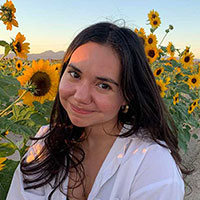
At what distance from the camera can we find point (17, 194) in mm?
1230

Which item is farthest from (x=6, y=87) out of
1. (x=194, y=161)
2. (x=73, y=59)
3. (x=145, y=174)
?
(x=194, y=161)

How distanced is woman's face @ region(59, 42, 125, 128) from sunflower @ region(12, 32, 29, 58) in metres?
0.93

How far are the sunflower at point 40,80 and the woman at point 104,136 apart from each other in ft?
0.67

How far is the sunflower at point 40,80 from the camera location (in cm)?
156

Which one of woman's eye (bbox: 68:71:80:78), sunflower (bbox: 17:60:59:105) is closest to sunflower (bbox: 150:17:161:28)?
sunflower (bbox: 17:60:59:105)

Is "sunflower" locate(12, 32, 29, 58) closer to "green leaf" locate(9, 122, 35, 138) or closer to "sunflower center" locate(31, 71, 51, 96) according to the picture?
"sunflower center" locate(31, 71, 51, 96)

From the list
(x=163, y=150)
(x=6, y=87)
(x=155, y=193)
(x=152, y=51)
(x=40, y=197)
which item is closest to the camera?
(x=155, y=193)

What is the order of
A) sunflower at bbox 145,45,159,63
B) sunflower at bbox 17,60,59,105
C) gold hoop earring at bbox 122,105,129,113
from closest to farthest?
gold hoop earring at bbox 122,105,129,113 → sunflower at bbox 17,60,59,105 → sunflower at bbox 145,45,159,63

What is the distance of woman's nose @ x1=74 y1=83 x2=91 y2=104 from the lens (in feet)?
3.46

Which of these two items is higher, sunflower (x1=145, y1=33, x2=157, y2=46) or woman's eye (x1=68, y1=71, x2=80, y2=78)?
sunflower (x1=145, y1=33, x2=157, y2=46)

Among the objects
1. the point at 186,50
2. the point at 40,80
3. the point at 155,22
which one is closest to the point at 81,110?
the point at 40,80

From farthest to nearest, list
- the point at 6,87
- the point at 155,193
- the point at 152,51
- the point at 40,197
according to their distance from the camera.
→ 1. the point at 152,51
2. the point at 6,87
3. the point at 40,197
4. the point at 155,193

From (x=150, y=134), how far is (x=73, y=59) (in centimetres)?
47

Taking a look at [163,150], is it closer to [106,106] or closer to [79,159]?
[106,106]
